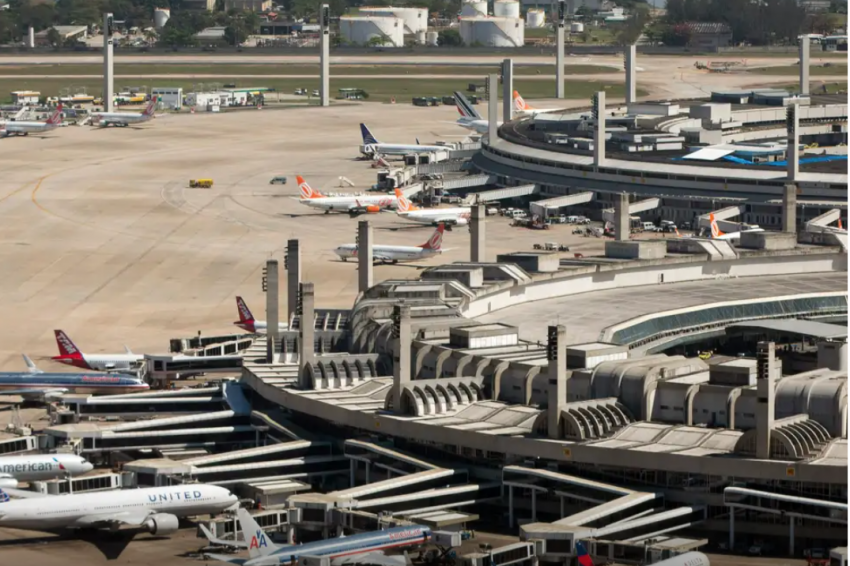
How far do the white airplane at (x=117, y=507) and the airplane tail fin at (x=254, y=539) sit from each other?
28.9 feet

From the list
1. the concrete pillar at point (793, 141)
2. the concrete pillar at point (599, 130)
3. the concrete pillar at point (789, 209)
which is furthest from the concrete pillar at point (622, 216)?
the concrete pillar at point (599, 130)

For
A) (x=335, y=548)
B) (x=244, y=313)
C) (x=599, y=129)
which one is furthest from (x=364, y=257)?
(x=599, y=129)

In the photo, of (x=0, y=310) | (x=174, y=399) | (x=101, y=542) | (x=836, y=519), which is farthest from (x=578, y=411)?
(x=0, y=310)

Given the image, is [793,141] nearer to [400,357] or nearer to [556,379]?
[400,357]

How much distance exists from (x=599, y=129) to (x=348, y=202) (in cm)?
2635

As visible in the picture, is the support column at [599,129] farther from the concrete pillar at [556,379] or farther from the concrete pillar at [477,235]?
the concrete pillar at [556,379]

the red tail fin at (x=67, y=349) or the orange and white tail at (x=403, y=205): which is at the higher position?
the orange and white tail at (x=403, y=205)

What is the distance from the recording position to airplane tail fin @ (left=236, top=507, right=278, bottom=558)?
2955 inches

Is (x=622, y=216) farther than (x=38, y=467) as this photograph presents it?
Yes

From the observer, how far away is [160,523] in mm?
82875

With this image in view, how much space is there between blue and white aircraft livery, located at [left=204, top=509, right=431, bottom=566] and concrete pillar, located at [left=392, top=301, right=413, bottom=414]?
14599 mm

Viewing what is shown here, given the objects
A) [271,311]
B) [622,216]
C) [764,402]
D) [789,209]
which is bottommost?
[271,311]

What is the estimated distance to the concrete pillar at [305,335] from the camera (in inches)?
3932

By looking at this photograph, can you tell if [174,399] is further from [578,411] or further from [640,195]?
[640,195]
